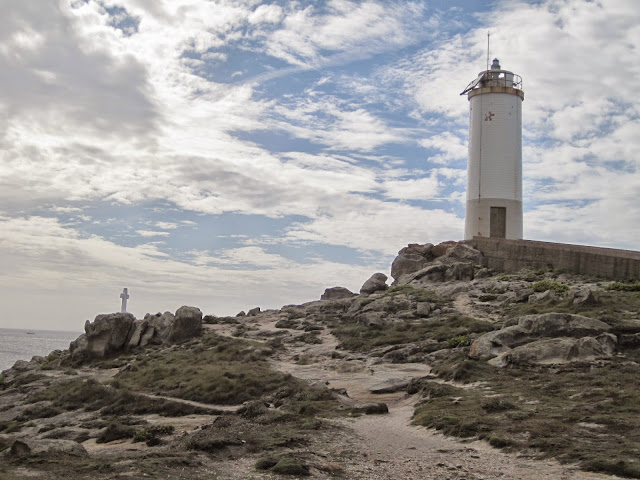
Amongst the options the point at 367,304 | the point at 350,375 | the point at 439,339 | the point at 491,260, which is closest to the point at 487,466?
the point at 350,375

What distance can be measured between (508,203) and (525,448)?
3579 centimetres

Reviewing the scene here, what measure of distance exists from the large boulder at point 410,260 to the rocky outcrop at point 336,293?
161 inches

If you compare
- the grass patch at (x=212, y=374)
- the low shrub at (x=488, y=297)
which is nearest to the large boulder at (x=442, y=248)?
the low shrub at (x=488, y=297)

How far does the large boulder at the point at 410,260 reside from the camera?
4884cm

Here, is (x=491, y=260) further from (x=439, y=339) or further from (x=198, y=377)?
(x=198, y=377)

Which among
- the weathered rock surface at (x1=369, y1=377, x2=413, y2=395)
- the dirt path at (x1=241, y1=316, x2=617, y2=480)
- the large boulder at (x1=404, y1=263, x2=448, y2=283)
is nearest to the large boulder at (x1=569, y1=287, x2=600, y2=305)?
the weathered rock surface at (x1=369, y1=377, x2=413, y2=395)

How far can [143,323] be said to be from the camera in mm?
42750

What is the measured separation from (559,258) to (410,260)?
43.9 feet

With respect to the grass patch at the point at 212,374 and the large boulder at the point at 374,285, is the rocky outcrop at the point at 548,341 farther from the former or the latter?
the large boulder at the point at 374,285

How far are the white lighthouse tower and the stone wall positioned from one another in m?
2.29

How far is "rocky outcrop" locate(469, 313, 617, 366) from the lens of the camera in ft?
68.5

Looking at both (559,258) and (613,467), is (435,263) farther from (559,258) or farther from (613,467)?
(613,467)

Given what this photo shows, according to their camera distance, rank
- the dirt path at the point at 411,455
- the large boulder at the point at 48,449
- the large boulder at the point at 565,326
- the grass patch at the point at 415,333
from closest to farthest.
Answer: the dirt path at the point at 411,455 < the large boulder at the point at 48,449 < the large boulder at the point at 565,326 < the grass patch at the point at 415,333

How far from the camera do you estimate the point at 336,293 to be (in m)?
50.3
